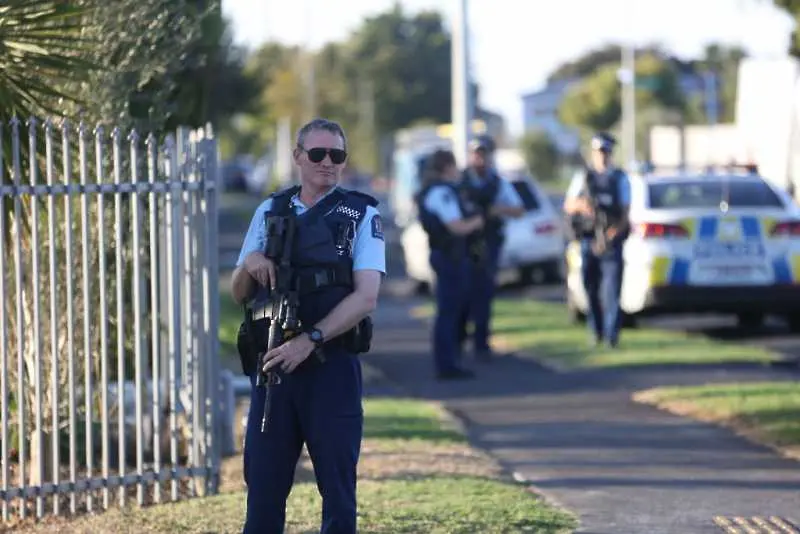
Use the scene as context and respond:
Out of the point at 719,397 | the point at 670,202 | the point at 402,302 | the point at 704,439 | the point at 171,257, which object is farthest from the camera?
the point at 402,302

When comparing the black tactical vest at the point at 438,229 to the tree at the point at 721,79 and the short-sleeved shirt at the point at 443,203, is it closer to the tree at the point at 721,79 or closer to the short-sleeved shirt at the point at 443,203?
the short-sleeved shirt at the point at 443,203

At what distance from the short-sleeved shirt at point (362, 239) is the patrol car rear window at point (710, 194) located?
1041cm

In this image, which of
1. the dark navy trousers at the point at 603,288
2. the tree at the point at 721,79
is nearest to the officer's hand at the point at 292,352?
the dark navy trousers at the point at 603,288

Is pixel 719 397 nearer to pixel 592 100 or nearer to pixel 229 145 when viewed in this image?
pixel 592 100

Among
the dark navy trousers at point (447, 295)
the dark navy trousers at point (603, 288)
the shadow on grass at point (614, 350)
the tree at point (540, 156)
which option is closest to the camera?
the dark navy trousers at point (447, 295)

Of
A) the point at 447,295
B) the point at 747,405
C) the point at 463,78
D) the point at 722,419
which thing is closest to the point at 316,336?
the point at 722,419

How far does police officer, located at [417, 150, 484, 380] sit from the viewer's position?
43.5 ft

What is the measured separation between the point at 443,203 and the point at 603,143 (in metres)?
2.12

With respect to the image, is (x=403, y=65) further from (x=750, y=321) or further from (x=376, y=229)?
(x=376, y=229)

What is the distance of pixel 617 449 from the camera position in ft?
32.3

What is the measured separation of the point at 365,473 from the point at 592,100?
262 feet

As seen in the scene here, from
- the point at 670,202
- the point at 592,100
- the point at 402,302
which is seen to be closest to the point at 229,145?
the point at 592,100

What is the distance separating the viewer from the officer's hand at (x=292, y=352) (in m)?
5.70

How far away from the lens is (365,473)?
902 cm
